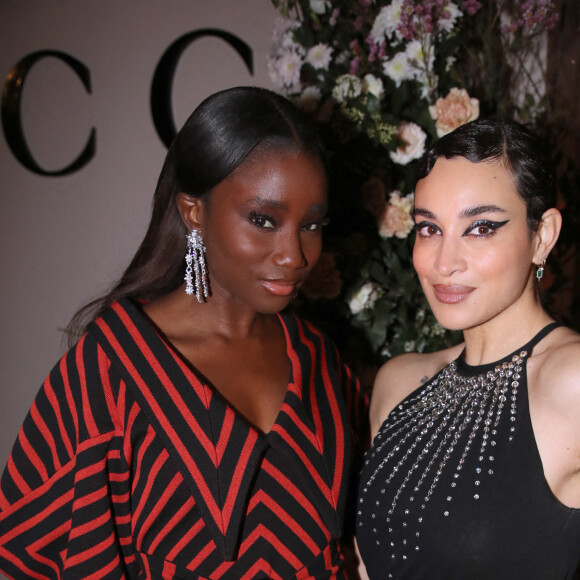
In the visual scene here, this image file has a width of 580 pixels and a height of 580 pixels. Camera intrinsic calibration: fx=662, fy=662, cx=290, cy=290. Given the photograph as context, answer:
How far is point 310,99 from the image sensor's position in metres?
1.77

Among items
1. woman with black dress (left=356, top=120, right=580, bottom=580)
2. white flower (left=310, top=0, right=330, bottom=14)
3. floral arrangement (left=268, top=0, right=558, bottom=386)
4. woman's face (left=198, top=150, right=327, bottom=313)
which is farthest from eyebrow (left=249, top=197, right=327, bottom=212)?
white flower (left=310, top=0, right=330, bottom=14)

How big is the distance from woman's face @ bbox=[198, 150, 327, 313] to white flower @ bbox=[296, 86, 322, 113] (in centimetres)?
59

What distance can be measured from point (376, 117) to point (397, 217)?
0.26 metres

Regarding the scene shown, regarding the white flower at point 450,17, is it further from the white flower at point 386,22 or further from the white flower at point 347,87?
the white flower at point 347,87

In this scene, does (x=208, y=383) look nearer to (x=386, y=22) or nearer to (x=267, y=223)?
(x=267, y=223)

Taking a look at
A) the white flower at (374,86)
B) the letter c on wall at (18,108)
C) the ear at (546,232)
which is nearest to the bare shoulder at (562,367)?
the ear at (546,232)

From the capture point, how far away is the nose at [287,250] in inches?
46.3

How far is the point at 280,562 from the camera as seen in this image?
3.91ft

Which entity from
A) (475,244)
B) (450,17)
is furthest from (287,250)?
(450,17)

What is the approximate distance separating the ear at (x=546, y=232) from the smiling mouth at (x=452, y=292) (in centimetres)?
14

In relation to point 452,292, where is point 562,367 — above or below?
below

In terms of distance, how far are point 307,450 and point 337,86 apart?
3.18 feet

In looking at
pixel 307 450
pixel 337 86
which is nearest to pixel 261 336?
pixel 307 450

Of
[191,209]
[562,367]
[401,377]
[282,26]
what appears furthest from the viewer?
[282,26]
